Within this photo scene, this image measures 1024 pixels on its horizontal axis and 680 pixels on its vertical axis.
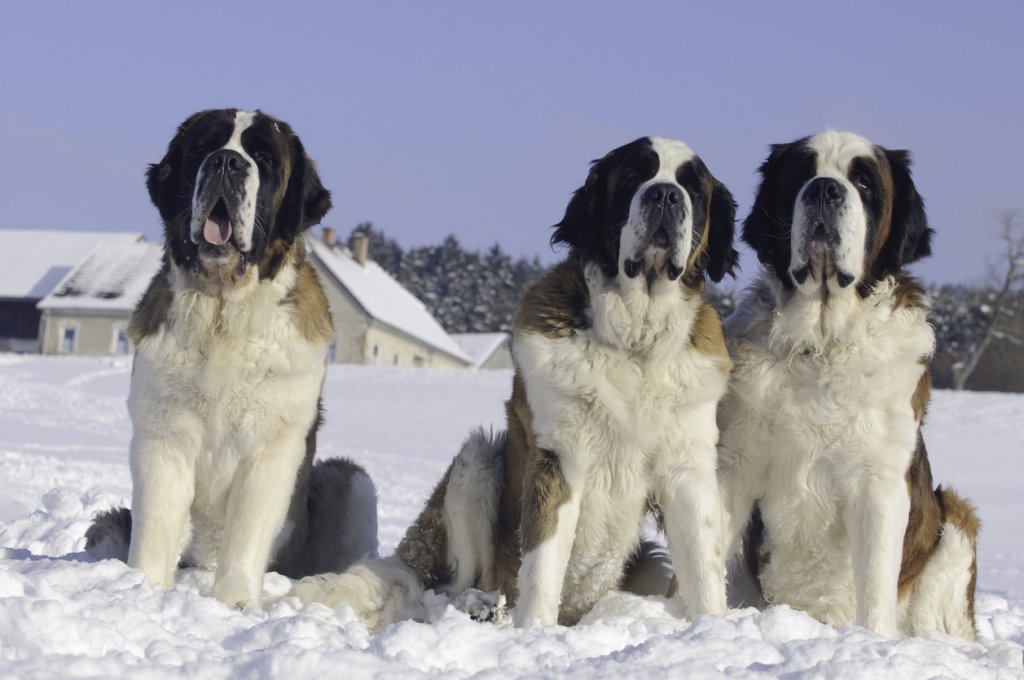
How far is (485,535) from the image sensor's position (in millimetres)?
4891

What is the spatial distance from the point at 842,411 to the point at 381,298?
138 feet

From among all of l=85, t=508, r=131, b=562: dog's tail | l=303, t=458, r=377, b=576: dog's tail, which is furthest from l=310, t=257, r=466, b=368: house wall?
l=85, t=508, r=131, b=562: dog's tail

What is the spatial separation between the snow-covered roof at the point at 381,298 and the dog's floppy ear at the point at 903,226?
120 feet

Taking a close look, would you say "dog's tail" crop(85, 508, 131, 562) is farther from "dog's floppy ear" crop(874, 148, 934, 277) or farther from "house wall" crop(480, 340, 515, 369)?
"house wall" crop(480, 340, 515, 369)

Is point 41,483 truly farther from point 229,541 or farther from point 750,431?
point 750,431

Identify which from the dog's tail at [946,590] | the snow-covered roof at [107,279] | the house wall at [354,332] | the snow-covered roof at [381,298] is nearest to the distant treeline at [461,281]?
the snow-covered roof at [381,298]

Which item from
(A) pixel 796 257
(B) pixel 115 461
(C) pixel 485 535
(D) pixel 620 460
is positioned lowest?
(B) pixel 115 461

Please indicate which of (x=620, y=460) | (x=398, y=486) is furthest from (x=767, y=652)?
(x=398, y=486)

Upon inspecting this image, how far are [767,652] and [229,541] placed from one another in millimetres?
2093

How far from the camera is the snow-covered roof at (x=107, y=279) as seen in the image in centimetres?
4194

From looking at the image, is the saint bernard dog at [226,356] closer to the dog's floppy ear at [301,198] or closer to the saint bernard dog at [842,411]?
the dog's floppy ear at [301,198]

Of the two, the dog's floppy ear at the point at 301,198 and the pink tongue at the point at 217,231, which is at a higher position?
the dog's floppy ear at the point at 301,198

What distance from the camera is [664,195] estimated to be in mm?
4391

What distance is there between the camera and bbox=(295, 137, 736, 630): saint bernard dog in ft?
14.1
